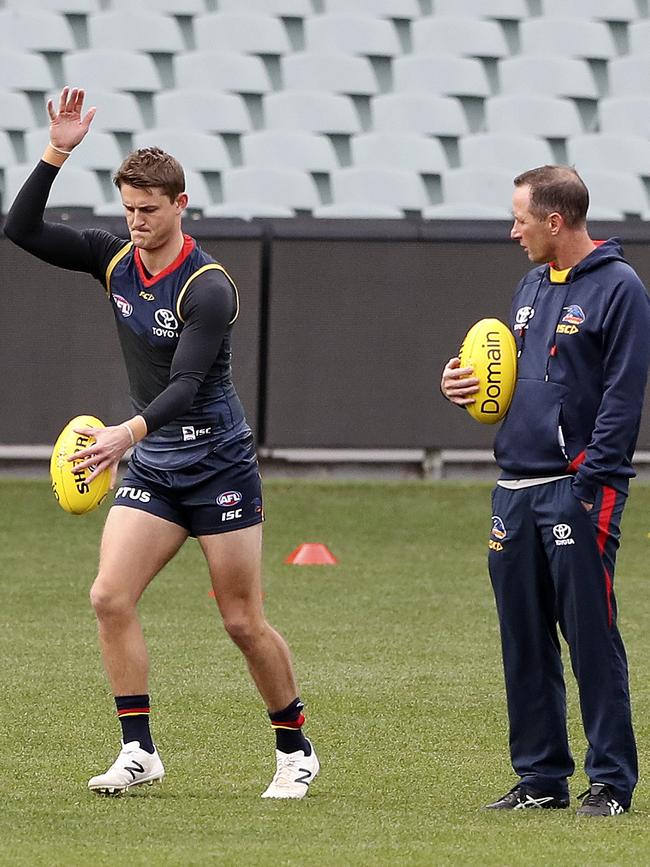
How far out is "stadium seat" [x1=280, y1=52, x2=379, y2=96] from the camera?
16.3 m

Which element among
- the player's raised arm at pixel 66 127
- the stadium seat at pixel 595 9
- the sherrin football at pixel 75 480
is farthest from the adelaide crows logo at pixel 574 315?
the stadium seat at pixel 595 9

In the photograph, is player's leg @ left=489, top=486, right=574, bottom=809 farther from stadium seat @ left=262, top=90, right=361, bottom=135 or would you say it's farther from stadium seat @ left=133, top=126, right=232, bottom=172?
stadium seat @ left=262, top=90, right=361, bottom=135

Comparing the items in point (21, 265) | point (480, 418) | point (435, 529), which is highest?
point (480, 418)

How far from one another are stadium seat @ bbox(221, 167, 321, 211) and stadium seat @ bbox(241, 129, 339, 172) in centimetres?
15

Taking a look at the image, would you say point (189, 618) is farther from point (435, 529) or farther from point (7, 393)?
point (7, 393)

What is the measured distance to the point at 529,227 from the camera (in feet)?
16.3

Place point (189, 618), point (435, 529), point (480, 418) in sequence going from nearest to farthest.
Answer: point (480, 418), point (189, 618), point (435, 529)

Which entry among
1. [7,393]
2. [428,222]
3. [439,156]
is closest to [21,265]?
[7,393]

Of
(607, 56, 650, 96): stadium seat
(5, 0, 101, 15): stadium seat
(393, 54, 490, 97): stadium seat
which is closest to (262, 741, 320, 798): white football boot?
(393, 54, 490, 97): stadium seat

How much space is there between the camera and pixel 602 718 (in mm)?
4941

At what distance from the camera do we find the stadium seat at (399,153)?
15984mm

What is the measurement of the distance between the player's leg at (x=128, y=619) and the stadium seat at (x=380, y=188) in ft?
35.6

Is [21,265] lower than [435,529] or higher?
higher

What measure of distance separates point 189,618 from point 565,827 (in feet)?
14.6
